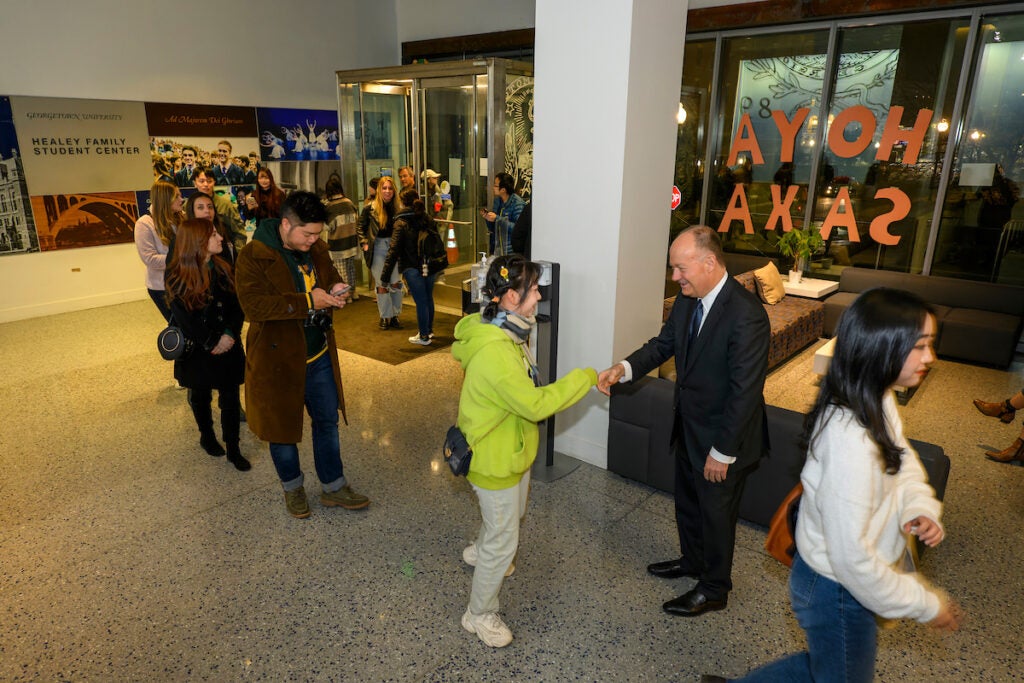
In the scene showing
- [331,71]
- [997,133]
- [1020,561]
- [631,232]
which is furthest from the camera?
[331,71]

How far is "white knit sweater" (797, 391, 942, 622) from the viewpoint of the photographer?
1.54m

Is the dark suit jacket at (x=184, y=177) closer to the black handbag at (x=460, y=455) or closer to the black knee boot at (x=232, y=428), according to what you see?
the black knee boot at (x=232, y=428)

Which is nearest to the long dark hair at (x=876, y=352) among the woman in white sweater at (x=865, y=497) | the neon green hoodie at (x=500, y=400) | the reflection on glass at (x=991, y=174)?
the woman in white sweater at (x=865, y=497)

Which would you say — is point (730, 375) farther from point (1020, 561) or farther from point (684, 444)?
point (1020, 561)

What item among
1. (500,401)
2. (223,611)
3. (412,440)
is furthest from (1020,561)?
(223,611)

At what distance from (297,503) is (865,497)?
2997 millimetres

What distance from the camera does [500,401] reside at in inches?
93.6

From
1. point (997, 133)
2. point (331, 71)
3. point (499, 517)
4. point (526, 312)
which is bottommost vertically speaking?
point (499, 517)

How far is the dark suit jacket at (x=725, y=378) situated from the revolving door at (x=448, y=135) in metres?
4.83

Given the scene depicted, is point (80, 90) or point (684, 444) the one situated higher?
point (80, 90)

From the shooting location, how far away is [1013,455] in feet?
14.3

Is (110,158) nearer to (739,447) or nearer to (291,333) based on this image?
(291,333)

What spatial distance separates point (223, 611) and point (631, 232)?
292cm

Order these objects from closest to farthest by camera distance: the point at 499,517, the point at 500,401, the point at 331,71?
the point at 500,401, the point at 499,517, the point at 331,71
